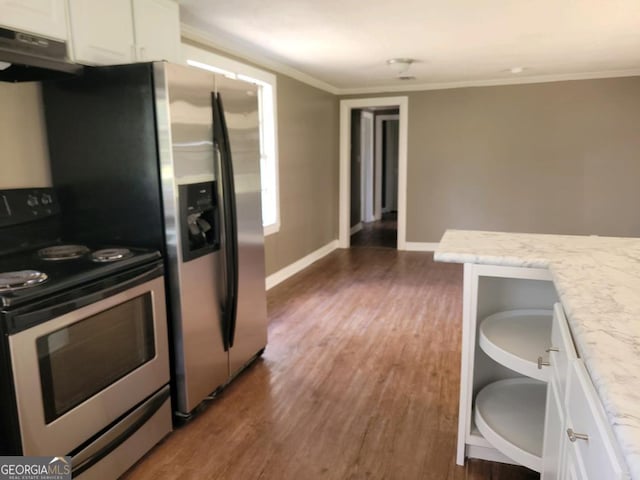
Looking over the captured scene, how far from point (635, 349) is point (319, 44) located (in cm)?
338

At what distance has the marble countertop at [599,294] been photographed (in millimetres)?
755

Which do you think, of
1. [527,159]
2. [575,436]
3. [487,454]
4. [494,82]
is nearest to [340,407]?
[487,454]

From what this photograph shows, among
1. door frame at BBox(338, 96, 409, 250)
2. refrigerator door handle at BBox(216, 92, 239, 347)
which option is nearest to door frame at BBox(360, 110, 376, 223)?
door frame at BBox(338, 96, 409, 250)

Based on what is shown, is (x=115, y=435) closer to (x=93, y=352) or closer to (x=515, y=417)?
(x=93, y=352)

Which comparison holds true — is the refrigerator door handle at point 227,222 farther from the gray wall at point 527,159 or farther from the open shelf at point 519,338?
the gray wall at point 527,159

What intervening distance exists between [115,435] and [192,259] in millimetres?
804

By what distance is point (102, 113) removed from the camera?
6.91ft

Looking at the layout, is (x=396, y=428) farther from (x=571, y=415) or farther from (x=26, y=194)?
(x=26, y=194)

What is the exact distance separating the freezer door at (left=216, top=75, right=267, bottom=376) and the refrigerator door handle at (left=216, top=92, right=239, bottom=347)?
7cm

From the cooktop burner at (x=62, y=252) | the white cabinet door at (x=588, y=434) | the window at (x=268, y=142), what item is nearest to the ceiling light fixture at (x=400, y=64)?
the window at (x=268, y=142)

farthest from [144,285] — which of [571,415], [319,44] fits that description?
[319,44]

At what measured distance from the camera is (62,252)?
1.97m

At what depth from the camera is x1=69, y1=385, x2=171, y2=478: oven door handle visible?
5.55 feet

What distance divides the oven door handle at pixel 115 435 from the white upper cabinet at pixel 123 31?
156 cm
